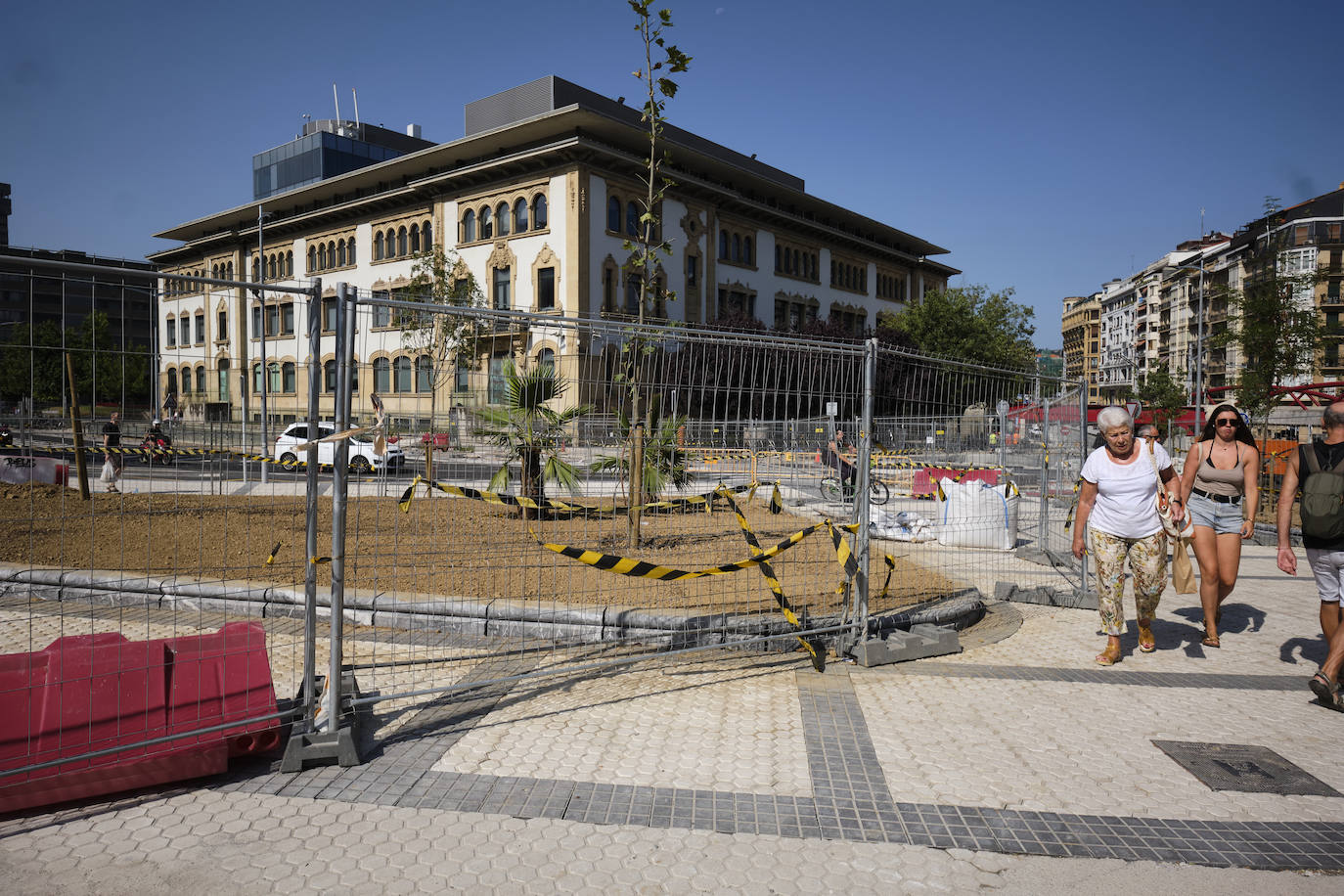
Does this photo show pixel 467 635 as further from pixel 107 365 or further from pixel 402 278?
pixel 402 278

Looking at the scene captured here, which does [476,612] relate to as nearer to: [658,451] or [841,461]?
[658,451]

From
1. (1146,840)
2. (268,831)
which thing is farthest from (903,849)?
(268,831)

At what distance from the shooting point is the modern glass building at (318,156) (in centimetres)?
6150

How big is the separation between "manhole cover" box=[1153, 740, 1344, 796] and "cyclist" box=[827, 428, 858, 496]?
3.11 metres

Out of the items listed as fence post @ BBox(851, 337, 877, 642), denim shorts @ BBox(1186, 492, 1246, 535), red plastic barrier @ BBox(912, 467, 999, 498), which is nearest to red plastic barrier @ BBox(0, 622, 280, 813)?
fence post @ BBox(851, 337, 877, 642)

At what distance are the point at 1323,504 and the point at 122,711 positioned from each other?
732 centimetres

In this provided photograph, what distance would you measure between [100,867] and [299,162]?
7008 centimetres

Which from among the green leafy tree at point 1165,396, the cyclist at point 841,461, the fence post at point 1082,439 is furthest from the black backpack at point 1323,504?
the green leafy tree at point 1165,396

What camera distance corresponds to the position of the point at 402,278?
4384 centimetres

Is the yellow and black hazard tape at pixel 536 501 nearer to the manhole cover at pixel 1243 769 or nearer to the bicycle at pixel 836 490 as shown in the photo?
the bicycle at pixel 836 490

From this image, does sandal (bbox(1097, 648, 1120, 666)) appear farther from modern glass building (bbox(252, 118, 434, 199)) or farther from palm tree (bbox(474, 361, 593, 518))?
modern glass building (bbox(252, 118, 434, 199))

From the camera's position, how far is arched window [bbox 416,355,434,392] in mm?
4960

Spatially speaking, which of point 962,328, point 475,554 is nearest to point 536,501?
point 475,554

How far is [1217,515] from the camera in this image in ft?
22.9
